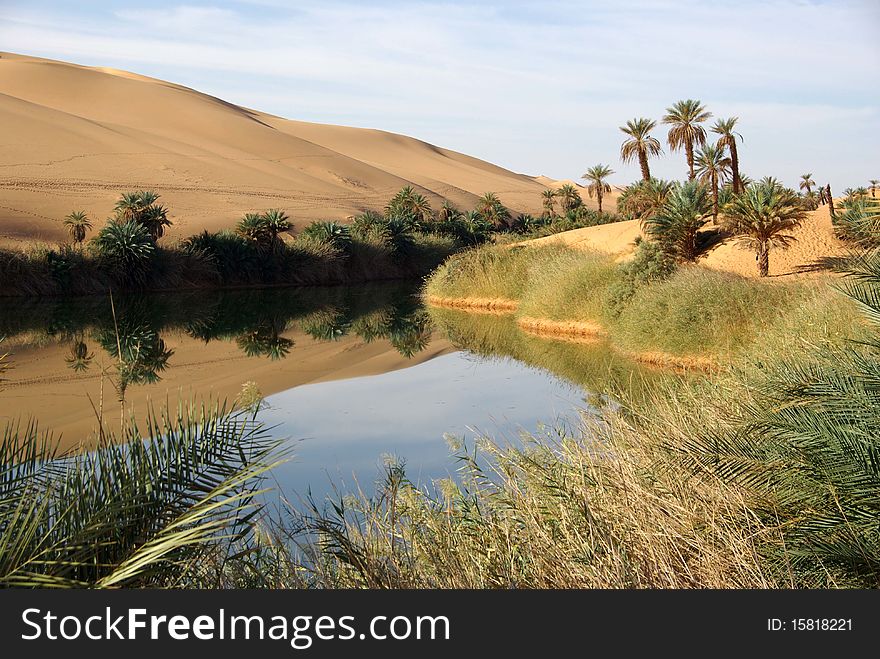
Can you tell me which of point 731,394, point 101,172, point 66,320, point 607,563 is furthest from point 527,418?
point 101,172

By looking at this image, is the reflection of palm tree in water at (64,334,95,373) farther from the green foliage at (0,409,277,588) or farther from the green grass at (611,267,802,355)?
the green foliage at (0,409,277,588)

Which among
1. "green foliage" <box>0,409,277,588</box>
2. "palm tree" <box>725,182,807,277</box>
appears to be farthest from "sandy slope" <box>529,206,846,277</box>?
"green foliage" <box>0,409,277,588</box>

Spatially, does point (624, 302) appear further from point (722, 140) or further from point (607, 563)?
point (722, 140)

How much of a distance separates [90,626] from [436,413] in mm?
12714

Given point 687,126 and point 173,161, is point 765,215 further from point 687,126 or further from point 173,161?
point 173,161

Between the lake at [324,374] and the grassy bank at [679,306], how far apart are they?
980 mm

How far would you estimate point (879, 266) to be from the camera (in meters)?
4.88

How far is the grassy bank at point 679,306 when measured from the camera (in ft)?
44.0

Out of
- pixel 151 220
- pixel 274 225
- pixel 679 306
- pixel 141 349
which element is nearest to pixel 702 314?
pixel 679 306

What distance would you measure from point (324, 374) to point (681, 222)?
37.7ft

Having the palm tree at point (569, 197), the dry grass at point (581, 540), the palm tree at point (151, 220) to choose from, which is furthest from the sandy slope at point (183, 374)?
the palm tree at point (569, 197)

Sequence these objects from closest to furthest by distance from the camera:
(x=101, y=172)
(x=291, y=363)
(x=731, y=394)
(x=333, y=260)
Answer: (x=731, y=394) → (x=291, y=363) → (x=333, y=260) → (x=101, y=172)

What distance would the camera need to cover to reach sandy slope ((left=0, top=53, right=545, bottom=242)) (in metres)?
69.4

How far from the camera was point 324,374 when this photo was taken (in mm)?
21219
